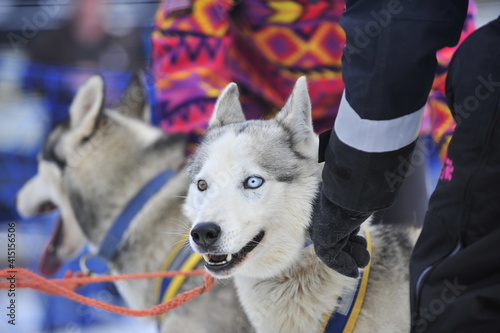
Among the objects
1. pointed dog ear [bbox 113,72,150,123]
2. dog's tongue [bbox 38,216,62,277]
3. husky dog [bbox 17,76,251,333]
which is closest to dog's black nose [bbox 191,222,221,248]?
husky dog [bbox 17,76,251,333]

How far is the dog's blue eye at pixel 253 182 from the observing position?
4.43ft

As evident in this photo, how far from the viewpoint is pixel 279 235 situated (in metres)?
1.36

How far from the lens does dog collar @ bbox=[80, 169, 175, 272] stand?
2154 mm

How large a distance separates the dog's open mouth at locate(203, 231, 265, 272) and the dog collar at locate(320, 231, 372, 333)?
24 centimetres

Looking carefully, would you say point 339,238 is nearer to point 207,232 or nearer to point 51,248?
point 207,232

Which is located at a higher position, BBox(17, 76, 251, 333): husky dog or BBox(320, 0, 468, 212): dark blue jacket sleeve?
BBox(320, 0, 468, 212): dark blue jacket sleeve

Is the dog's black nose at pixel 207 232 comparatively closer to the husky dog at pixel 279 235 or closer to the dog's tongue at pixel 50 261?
the husky dog at pixel 279 235

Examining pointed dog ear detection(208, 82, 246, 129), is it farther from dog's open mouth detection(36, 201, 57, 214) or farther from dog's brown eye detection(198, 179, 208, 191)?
dog's open mouth detection(36, 201, 57, 214)

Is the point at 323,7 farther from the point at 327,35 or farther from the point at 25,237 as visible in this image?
the point at 25,237

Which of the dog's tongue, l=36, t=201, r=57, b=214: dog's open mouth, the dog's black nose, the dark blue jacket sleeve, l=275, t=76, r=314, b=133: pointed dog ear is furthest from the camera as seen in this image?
the dog's tongue

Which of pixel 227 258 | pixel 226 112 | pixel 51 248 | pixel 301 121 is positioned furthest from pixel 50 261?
pixel 301 121

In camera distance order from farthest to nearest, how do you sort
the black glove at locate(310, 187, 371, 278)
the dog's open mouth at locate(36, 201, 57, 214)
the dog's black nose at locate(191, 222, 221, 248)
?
the dog's open mouth at locate(36, 201, 57, 214)
the dog's black nose at locate(191, 222, 221, 248)
the black glove at locate(310, 187, 371, 278)

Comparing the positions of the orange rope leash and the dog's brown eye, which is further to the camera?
the orange rope leash

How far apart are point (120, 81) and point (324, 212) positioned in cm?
265
